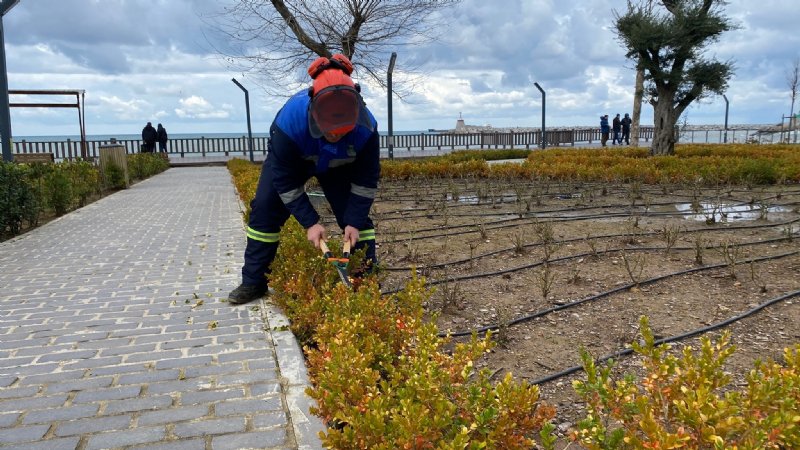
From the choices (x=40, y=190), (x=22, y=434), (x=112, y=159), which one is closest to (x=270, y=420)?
(x=22, y=434)

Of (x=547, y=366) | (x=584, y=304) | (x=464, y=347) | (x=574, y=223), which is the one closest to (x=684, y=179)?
(x=574, y=223)

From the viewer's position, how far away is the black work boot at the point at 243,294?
4324 millimetres

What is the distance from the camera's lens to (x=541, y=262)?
5113mm

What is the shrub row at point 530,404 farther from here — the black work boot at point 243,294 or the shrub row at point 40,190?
the shrub row at point 40,190

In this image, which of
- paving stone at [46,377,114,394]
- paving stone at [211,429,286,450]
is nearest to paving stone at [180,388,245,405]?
paving stone at [211,429,286,450]

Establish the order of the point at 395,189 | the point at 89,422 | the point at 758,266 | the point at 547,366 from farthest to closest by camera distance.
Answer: the point at 395,189 < the point at 758,266 < the point at 547,366 < the point at 89,422

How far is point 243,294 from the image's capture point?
14.2ft

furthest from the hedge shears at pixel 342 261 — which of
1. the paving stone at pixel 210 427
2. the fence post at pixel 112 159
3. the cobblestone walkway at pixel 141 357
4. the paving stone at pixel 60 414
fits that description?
the fence post at pixel 112 159

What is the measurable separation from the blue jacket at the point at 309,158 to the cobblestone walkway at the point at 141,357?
33.7 inches

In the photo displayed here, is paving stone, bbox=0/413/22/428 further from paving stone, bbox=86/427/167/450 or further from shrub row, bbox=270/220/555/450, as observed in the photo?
shrub row, bbox=270/220/555/450

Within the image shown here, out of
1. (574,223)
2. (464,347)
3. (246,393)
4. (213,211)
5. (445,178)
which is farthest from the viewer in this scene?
(445,178)

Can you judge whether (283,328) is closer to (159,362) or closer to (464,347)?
(159,362)

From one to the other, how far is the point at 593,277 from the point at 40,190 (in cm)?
787

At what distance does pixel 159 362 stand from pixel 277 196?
1415mm
